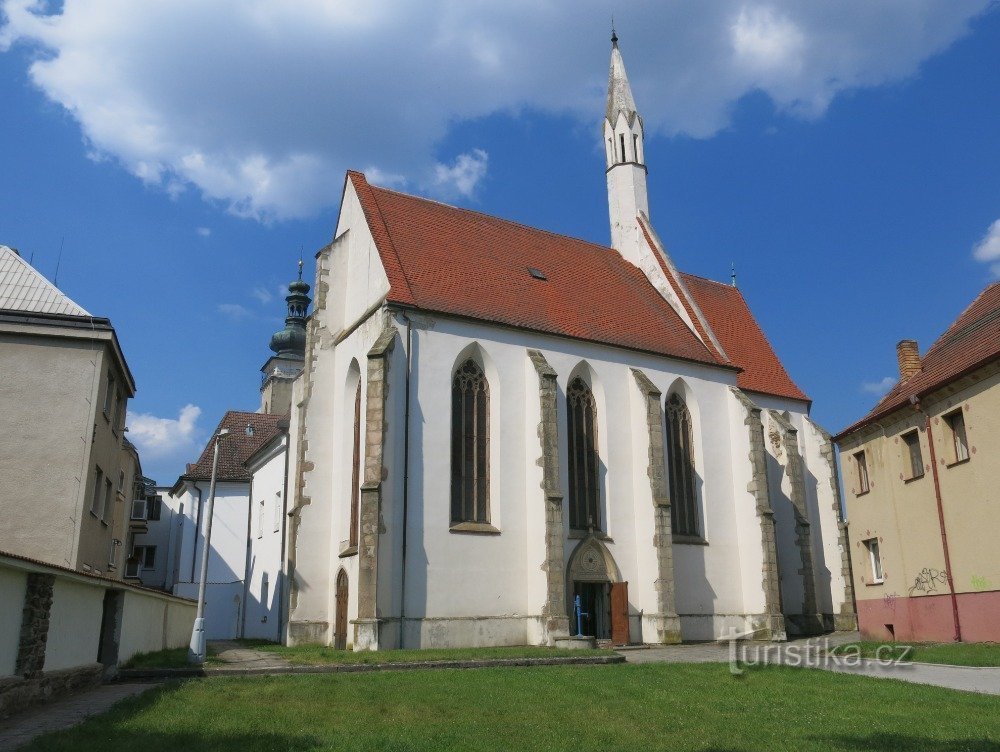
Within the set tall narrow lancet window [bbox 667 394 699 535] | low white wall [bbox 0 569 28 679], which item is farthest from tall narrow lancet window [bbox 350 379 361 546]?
low white wall [bbox 0 569 28 679]

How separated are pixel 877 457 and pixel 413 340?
13.1 metres

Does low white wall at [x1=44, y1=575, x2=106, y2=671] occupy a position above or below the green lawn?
above

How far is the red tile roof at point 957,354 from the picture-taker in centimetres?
1916

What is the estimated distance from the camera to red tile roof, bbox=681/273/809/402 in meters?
33.7

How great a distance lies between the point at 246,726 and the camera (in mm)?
9320

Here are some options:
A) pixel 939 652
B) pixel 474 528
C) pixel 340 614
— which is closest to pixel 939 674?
pixel 939 652

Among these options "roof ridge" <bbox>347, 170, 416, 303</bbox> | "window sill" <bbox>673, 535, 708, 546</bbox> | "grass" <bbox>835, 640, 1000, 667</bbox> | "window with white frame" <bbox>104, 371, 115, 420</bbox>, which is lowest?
"grass" <bbox>835, 640, 1000, 667</bbox>

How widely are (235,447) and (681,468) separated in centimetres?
2367

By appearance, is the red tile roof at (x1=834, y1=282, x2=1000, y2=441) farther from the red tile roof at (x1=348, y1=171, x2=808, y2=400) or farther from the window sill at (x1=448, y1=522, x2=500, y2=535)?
the window sill at (x1=448, y1=522, x2=500, y2=535)

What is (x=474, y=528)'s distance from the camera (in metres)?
22.5

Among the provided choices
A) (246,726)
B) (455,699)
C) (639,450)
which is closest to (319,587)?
(639,450)

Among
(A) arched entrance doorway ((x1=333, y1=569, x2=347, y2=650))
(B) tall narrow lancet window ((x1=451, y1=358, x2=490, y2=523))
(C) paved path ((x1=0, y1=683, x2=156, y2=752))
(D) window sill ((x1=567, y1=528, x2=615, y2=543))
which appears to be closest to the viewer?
(C) paved path ((x1=0, y1=683, x2=156, y2=752))

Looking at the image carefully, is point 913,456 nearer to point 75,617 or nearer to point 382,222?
point 382,222

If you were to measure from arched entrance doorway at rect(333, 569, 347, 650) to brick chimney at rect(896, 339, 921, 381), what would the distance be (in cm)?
1664
